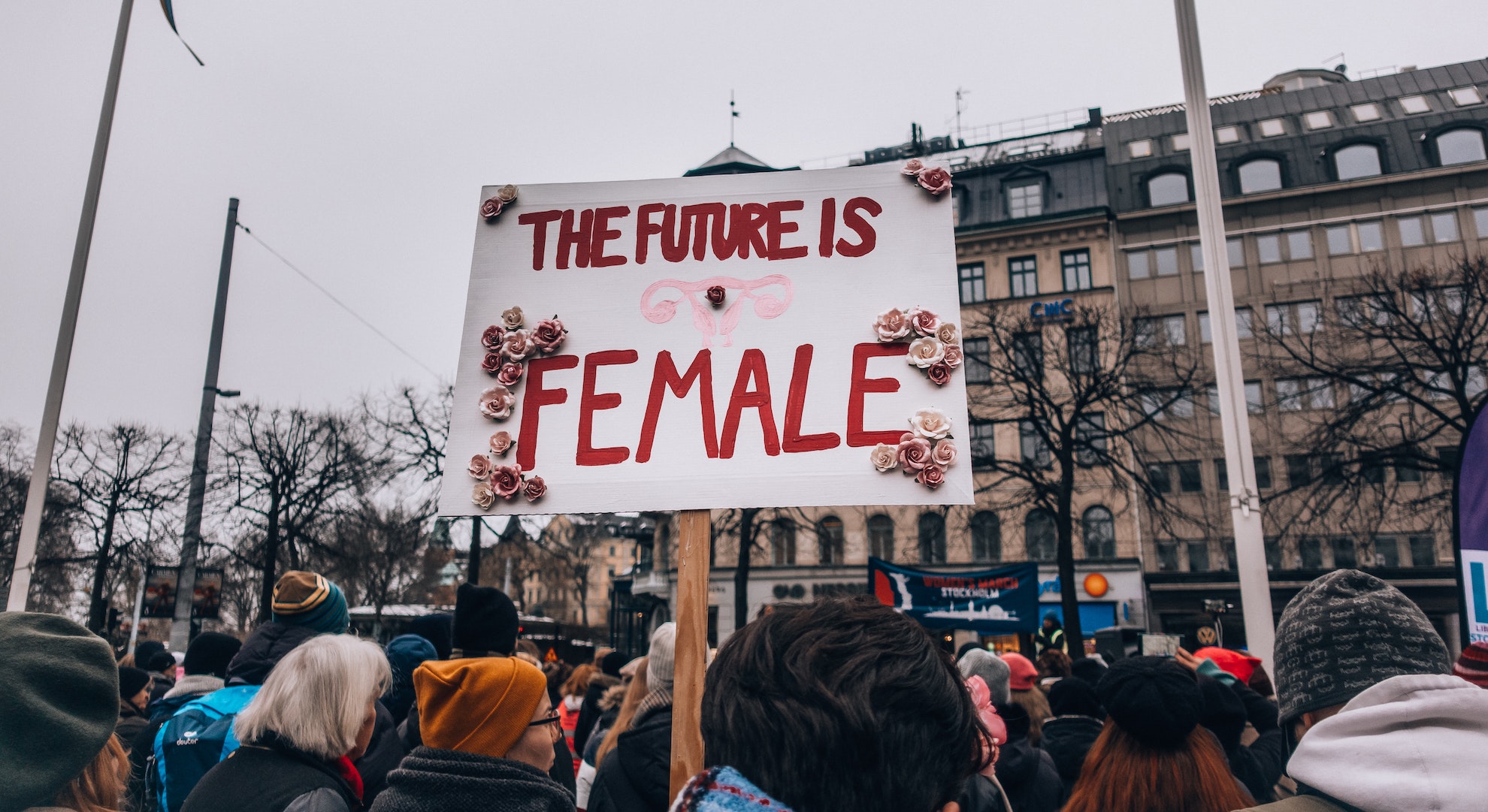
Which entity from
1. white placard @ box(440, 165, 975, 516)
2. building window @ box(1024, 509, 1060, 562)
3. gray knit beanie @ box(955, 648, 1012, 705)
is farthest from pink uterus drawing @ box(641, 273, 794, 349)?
building window @ box(1024, 509, 1060, 562)

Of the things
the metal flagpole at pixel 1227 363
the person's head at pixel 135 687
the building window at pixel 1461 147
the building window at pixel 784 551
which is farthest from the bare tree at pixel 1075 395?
the building window at pixel 1461 147

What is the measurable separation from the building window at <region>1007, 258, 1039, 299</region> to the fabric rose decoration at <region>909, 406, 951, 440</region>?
116ft

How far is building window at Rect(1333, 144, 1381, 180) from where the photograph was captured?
112 feet

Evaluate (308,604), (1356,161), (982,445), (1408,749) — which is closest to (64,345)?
(308,604)

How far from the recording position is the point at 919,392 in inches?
117

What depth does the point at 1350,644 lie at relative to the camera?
2.06 metres

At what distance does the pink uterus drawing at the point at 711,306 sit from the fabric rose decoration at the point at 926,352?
453 mm

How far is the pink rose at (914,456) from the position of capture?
9.39ft

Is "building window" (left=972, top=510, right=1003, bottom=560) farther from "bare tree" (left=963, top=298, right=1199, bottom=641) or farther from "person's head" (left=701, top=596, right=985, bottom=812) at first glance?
"person's head" (left=701, top=596, right=985, bottom=812)

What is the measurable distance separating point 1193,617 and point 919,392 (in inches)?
1265

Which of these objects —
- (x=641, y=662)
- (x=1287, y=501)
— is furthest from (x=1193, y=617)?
(x=641, y=662)

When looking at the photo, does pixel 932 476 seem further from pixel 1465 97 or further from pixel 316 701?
pixel 1465 97

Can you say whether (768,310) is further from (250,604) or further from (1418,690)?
(250,604)

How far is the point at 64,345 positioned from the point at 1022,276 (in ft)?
109
